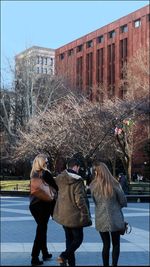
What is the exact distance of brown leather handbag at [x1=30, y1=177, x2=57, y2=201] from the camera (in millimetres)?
7238

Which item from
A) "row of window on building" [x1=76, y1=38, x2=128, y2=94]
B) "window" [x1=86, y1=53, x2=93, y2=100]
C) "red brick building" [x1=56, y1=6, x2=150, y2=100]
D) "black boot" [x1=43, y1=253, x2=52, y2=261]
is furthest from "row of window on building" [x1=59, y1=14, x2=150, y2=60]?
"black boot" [x1=43, y1=253, x2=52, y2=261]

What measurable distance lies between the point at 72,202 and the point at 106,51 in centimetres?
6664

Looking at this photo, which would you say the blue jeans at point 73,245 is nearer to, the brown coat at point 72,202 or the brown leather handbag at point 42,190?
the brown coat at point 72,202

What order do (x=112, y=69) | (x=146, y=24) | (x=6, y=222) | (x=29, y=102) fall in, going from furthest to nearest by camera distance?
(x=112, y=69), (x=146, y=24), (x=29, y=102), (x=6, y=222)

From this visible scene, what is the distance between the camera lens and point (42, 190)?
284 inches

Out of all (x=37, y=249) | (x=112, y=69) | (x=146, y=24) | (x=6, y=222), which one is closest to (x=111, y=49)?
(x=112, y=69)

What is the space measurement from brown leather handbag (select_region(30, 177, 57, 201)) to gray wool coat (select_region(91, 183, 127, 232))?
2.57ft

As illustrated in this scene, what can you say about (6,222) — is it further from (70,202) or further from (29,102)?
(29,102)

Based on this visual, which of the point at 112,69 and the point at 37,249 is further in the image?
the point at 112,69

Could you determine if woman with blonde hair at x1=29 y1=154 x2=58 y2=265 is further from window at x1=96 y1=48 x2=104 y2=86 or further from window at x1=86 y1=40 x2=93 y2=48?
window at x1=86 y1=40 x2=93 y2=48

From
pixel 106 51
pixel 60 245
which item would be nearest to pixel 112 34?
pixel 106 51

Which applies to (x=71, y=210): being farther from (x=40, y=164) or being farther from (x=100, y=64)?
(x=100, y=64)

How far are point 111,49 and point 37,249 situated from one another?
2587 inches

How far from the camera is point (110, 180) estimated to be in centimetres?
673
